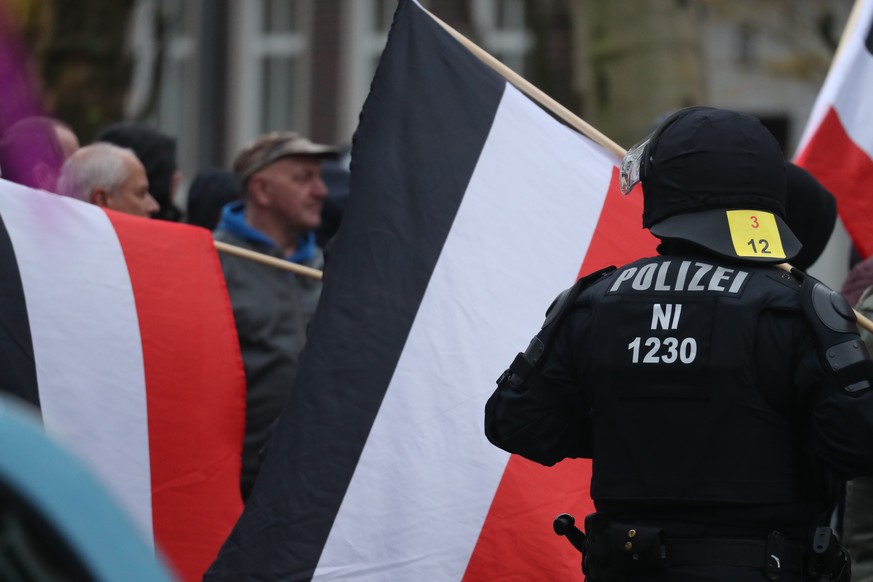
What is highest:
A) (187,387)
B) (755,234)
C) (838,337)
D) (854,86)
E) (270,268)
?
(854,86)

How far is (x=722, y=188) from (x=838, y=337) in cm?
37

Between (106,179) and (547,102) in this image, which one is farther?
(106,179)

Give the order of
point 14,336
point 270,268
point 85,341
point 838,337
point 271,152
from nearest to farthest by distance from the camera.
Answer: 1. point 838,337
2. point 14,336
3. point 85,341
4. point 270,268
5. point 271,152

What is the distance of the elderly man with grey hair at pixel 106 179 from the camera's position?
4.96 m

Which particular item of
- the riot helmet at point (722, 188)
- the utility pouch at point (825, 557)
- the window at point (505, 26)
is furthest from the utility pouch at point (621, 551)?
the window at point (505, 26)

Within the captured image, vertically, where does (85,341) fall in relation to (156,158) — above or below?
below

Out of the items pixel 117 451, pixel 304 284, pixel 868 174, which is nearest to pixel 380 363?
pixel 117 451

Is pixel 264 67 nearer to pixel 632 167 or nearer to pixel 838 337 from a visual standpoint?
pixel 632 167

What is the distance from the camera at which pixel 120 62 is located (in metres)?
11.4

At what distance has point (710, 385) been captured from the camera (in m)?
2.86

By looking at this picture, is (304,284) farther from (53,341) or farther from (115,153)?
(53,341)

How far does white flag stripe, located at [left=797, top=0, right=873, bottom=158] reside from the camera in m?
5.28

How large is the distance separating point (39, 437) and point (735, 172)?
177cm

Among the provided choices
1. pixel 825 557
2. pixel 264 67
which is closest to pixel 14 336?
Result: pixel 825 557
